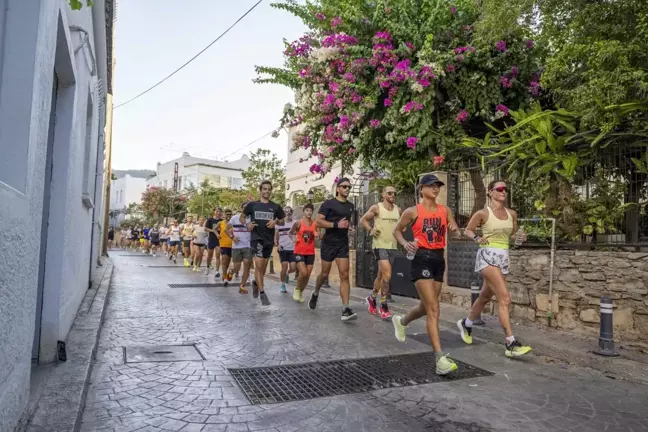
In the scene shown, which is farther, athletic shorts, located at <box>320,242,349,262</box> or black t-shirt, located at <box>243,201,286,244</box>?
black t-shirt, located at <box>243,201,286,244</box>

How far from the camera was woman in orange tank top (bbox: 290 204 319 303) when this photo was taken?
8.72 m

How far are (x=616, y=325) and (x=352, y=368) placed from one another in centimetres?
359

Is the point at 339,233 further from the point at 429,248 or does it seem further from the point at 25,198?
the point at 25,198

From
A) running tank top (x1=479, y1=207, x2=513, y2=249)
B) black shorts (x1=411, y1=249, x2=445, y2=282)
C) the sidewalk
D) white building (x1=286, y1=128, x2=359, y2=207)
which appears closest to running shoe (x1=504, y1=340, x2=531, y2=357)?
the sidewalk

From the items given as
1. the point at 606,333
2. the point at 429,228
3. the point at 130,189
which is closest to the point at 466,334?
A: the point at 606,333

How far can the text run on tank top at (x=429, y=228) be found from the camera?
16.1ft

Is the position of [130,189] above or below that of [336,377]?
above

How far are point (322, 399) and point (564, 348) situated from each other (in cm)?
333

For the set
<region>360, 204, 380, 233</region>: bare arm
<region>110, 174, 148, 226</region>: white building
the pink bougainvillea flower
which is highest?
<region>110, 174, 148, 226</region>: white building

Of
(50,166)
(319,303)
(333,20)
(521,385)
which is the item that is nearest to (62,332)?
(50,166)

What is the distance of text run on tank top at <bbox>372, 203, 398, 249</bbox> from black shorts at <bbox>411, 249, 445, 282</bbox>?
104 inches

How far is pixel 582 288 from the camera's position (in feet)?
21.1

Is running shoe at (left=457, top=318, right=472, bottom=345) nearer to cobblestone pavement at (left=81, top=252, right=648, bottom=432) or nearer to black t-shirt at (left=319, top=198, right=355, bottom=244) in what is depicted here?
cobblestone pavement at (left=81, top=252, right=648, bottom=432)

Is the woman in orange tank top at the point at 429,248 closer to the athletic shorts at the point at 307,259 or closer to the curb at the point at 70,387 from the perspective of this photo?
the curb at the point at 70,387
